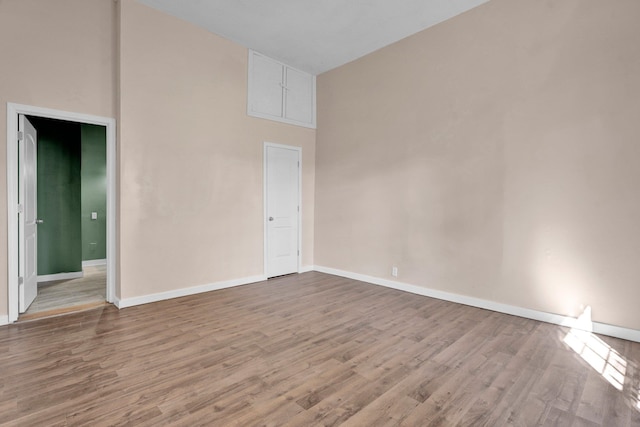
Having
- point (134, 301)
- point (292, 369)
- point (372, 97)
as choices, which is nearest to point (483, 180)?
point (372, 97)

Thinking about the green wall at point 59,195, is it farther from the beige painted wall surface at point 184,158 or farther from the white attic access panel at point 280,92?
the white attic access panel at point 280,92

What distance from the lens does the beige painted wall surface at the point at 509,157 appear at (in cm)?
304

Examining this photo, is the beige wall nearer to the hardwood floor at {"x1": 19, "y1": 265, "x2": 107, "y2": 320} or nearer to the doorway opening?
the hardwood floor at {"x1": 19, "y1": 265, "x2": 107, "y2": 320}

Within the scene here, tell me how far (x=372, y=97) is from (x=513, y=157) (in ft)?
7.58

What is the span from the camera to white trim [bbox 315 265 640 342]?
3.04 m

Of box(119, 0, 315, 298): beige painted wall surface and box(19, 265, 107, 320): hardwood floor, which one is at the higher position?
box(119, 0, 315, 298): beige painted wall surface

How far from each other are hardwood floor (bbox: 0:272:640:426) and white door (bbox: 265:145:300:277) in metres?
1.71

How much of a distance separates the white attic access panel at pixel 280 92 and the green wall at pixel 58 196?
120 inches

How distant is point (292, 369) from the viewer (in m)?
2.43

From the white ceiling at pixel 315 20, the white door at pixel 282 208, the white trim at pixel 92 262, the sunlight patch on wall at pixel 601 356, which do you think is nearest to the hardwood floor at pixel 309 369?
the sunlight patch on wall at pixel 601 356

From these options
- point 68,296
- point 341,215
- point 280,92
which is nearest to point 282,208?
point 341,215

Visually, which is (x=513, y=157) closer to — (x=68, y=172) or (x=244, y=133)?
(x=244, y=133)

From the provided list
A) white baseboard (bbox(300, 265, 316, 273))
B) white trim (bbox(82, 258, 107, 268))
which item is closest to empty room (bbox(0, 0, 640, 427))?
white baseboard (bbox(300, 265, 316, 273))

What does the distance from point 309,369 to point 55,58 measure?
413cm
